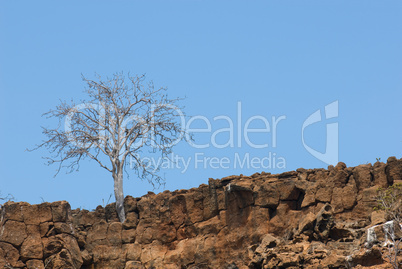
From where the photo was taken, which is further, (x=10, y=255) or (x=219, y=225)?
(x=219, y=225)

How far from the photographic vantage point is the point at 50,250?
3819cm

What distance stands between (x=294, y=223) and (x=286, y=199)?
43.0 inches

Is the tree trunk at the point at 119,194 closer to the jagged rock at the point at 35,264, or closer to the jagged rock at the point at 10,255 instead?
the jagged rock at the point at 35,264

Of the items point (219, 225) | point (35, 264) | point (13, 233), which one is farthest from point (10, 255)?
point (219, 225)

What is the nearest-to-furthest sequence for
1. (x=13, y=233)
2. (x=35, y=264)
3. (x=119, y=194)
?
1. (x=35, y=264)
2. (x=13, y=233)
3. (x=119, y=194)

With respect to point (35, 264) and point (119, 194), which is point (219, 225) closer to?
point (119, 194)

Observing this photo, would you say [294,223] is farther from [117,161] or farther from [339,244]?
[117,161]

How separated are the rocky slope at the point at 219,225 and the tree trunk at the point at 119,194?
27 centimetres

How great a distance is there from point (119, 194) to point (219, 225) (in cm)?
493

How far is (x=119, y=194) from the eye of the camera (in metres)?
40.6

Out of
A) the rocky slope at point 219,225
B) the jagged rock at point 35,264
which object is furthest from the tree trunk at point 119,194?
the jagged rock at point 35,264

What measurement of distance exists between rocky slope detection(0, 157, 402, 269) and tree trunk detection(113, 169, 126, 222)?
10.8 inches

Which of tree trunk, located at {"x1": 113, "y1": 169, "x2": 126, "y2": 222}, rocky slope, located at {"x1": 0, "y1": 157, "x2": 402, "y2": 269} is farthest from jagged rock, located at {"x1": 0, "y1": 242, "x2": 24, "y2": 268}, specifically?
tree trunk, located at {"x1": 113, "y1": 169, "x2": 126, "y2": 222}

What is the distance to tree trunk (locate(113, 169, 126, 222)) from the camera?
1580 inches
